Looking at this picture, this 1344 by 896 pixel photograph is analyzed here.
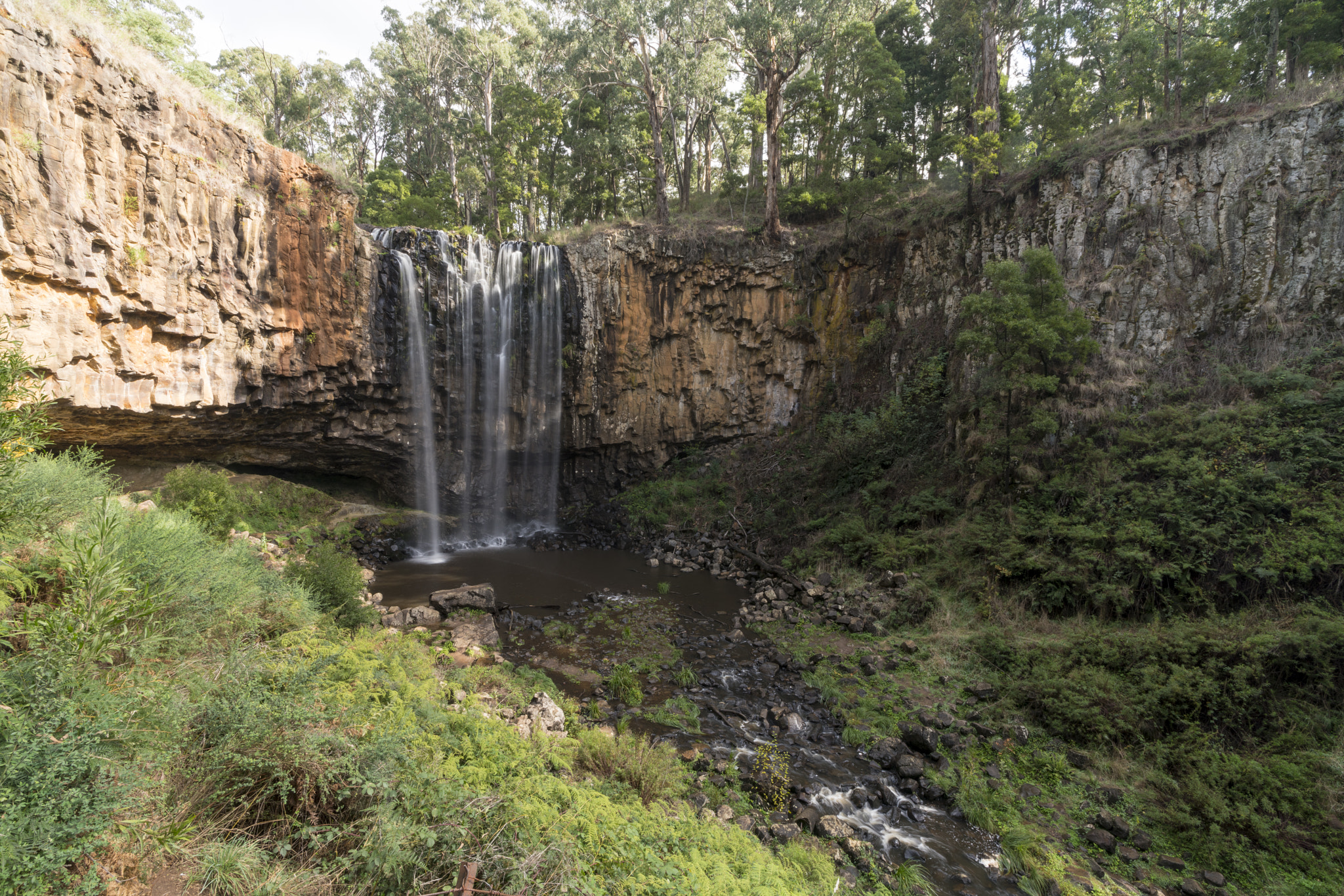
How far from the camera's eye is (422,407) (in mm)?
17047

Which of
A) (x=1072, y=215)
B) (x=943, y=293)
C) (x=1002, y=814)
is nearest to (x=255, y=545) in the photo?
(x=1002, y=814)

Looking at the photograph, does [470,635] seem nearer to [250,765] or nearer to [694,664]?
[694,664]

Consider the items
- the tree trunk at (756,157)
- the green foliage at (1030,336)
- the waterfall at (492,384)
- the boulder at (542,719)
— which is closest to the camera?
the boulder at (542,719)

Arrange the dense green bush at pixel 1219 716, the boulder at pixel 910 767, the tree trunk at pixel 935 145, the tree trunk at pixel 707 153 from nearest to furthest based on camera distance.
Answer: the dense green bush at pixel 1219 716 → the boulder at pixel 910 767 → the tree trunk at pixel 935 145 → the tree trunk at pixel 707 153

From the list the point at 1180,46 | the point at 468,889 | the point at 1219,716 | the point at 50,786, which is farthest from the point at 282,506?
the point at 1180,46

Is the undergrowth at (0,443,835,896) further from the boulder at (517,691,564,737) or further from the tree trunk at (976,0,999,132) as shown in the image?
the tree trunk at (976,0,999,132)

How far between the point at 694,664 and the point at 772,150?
1779cm

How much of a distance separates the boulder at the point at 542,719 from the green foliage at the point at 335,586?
3286 mm

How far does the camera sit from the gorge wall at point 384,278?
31.8ft

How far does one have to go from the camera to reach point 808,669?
30.0 feet

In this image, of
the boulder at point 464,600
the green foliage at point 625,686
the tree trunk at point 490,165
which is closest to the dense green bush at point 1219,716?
the green foliage at point 625,686

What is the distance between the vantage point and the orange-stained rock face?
9.12m

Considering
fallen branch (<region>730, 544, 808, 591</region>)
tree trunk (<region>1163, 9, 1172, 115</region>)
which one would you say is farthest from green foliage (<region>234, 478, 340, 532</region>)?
tree trunk (<region>1163, 9, 1172, 115</region>)

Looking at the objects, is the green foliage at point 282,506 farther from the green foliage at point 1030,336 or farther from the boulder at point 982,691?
the green foliage at point 1030,336
